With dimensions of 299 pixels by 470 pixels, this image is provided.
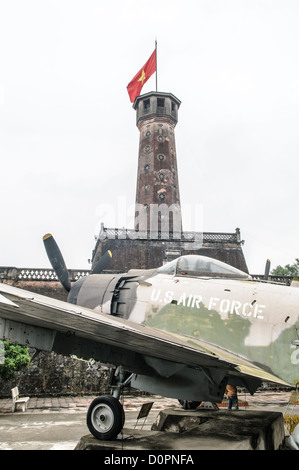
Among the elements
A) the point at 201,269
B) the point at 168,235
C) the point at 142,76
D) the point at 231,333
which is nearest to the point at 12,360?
the point at 201,269

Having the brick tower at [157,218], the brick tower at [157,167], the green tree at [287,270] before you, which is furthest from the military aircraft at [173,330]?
the green tree at [287,270]

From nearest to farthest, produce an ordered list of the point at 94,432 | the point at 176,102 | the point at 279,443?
the point at 94,432 → the point at 279,443 → the point at 176,102

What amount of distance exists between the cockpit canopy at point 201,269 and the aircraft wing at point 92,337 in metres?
1.40

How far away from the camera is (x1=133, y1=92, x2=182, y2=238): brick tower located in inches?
1558

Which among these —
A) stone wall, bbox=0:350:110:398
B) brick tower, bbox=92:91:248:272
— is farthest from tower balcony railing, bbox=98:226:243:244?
stone wall, bbox=0:350:110:398

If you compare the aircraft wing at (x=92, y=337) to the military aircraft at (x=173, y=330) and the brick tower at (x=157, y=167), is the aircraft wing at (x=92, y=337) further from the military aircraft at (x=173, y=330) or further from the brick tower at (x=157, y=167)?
the brick tower at (x=157, y=167)

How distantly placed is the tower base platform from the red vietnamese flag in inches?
1404

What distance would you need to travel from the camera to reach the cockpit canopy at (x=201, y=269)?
6.86 metres

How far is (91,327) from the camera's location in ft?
15.0

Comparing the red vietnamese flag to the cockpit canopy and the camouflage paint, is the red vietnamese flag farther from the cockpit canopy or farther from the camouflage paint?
the camouflage paint

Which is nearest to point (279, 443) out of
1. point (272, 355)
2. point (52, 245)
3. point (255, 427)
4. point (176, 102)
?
point (255, 427)

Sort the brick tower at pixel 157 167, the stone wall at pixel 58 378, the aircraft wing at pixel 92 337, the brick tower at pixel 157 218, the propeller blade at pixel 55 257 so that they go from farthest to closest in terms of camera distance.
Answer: the brick tower at pixel 157 167 → the brick tower at pixel 157 218 → the stone wall at pixel 58 378 → the propeller blade at pixel 55 257 → the aircraft wing at pixel 92 337
